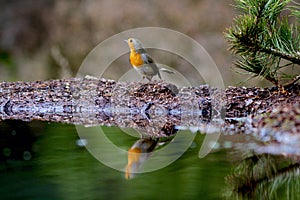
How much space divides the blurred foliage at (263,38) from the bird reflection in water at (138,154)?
3.36ft

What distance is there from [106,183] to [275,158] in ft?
2.64

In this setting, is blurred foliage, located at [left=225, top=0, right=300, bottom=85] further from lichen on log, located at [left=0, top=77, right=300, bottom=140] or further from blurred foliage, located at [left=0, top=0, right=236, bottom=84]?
blurred foliage, located at [left=0, top=0, right=236, bottom=84]

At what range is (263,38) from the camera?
365 centimetres

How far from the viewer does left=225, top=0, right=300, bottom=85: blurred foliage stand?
3539 mm

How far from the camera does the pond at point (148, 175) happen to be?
1996mm

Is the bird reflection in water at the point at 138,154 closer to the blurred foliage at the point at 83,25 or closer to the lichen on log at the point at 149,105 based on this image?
the lichen on log at the point at 149,105

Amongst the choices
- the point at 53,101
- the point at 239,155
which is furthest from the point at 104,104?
the point at 239,155

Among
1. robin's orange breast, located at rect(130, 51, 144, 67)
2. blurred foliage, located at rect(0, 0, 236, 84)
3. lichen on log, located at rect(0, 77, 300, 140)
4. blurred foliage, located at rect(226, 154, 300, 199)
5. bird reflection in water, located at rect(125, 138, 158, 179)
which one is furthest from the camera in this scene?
blurred foliage, located at rect(0, 0, 236, 84)

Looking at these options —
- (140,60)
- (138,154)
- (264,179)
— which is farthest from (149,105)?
(264,179)

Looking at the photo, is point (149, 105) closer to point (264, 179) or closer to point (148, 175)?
point (148, 175)

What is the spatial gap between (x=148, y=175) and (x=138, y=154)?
51 cm

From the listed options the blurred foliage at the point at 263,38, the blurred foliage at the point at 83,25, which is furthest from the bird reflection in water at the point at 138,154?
the blurred foliage at the point at 83,25

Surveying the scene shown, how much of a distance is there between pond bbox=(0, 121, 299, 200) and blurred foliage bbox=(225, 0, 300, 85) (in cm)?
86

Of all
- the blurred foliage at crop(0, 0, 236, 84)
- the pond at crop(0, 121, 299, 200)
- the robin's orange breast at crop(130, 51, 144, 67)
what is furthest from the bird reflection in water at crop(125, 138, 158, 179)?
the blurred foliage at crop(0, 0, 236, 84)
